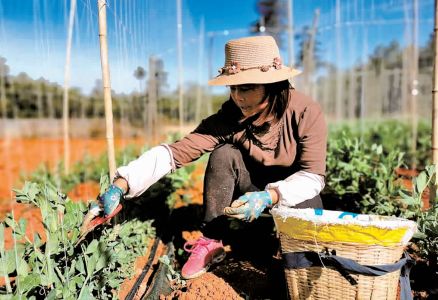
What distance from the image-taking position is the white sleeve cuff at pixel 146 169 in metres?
1.82

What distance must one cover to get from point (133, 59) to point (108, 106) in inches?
21.2

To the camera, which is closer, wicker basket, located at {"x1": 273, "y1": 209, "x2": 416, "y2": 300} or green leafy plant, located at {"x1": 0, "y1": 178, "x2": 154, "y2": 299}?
green leafy plant, located at {"x1": 0, "y1": 178, "x2": 154, "y2": 299}

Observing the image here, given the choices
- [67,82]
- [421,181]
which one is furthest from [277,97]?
[67,82]

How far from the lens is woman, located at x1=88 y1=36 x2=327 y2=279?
1781mm

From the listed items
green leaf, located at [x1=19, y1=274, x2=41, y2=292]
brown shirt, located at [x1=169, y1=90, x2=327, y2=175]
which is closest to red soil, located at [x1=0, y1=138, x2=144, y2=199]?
brown shirt, located at [x1=169, y1=90, x2=327, y2=175]

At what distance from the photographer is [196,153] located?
209 cm

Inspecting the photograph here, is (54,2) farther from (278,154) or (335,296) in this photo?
(335,296)

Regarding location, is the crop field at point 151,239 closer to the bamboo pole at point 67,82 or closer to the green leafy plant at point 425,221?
the green leafy plant at point 425,221

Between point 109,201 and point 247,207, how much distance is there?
524 millimetres

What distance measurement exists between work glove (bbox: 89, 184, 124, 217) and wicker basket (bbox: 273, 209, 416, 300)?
24.0 inches

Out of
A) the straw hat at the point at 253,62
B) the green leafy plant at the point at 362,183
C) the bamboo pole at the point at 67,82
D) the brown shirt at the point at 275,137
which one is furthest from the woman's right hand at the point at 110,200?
the green leafy plant at the point at 362,183

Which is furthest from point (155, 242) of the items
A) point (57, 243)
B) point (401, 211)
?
point (401, 211)

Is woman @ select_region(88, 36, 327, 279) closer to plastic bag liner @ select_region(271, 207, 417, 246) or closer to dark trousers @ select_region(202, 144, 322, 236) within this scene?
dark trousers @ select_region(202, 144, 322, 236)

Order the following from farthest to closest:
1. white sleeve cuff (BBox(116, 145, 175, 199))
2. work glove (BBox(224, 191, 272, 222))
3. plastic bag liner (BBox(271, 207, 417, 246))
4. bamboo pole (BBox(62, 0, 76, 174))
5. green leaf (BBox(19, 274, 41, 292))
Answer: bamboo pole (BBox(62, 0, 76, 174))
white sleeve cuff (BBox(116, 145, 175, 199))
work glove (BBox(224, 191, 272, 222))
plastic bag liner (BBox(271, 207, 417, 246))
green leaf (BBox(19, 274, 41, 292))
